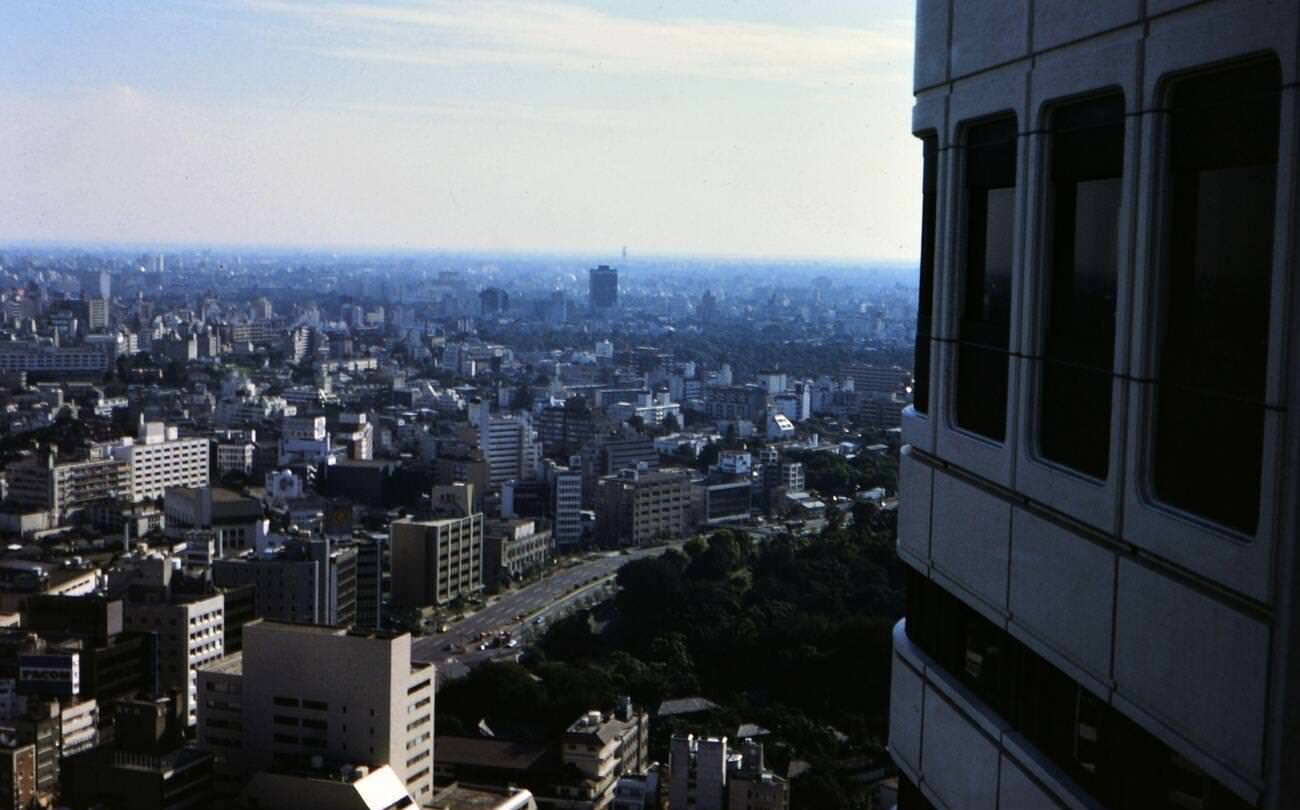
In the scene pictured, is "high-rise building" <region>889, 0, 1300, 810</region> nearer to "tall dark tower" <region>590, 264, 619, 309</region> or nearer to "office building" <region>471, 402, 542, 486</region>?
"office building" <region>471, 402, 542, 486</region>

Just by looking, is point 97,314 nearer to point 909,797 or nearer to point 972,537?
point 909,797

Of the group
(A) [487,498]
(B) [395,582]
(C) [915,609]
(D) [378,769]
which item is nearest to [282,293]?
(A) [487,498]

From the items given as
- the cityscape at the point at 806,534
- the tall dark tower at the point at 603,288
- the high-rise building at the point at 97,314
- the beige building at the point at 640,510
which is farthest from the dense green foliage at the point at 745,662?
the tall dark tower at the point at 603,288

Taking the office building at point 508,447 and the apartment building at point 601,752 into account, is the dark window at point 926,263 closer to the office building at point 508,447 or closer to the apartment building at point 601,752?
the apartment building at point 601,752

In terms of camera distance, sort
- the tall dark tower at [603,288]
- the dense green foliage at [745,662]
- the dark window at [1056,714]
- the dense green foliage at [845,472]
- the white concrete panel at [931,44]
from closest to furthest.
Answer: the dark window at [1056,714]
the white concrete panel at [931,44]
the dense green foliage at [745,662]
the dense green foliage at [845,472]
the tall dark tower at [603,288]

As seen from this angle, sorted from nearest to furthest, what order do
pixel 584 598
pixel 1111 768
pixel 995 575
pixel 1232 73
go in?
pixel 1232 73, pixel 1111 768, pixel 995 575, pixel 584 598

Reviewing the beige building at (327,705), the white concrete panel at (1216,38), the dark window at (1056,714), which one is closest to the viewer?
the white concrete panel at (1216,38)

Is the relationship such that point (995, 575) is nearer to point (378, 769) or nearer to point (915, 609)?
point (915, 609)
